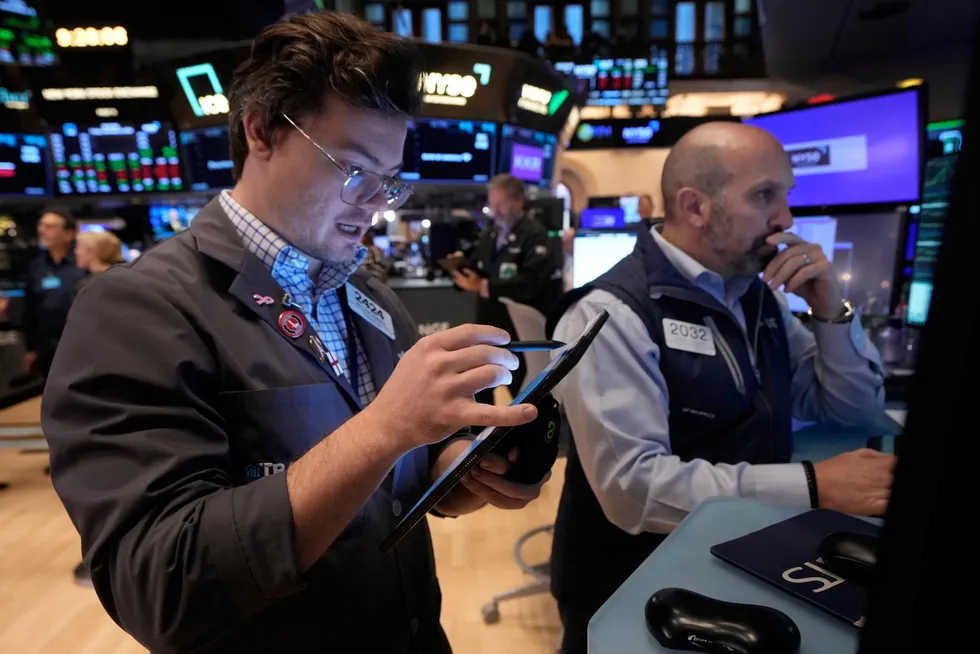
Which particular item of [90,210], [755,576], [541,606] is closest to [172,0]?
[90,210]

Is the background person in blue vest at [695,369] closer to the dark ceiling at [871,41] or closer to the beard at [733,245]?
the beard at [733,245]

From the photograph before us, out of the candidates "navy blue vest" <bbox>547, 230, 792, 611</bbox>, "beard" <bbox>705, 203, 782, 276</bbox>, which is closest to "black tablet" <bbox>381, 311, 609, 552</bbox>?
"navy blue vest" <bbox>547, 230, 792, 611</bbox>

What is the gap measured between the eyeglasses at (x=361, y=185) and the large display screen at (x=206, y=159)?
4955 mm

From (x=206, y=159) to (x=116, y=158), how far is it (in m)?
0.88

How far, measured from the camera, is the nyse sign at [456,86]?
5.24 meters

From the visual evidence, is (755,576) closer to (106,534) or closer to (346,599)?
(346,599)

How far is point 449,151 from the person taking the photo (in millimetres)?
5641

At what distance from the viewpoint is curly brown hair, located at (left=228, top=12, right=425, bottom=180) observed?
40.4 inches

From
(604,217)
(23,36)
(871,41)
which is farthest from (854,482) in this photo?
(23,36)

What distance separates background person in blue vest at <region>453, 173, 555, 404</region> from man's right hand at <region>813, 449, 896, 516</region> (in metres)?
3.14

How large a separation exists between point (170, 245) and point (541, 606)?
2.34 metres

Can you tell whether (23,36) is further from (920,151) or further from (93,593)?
(920,151)

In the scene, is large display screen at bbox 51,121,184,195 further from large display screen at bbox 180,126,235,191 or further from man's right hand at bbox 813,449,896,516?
man's right hand at bbox 813,449,896,516

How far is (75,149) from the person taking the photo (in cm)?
548
